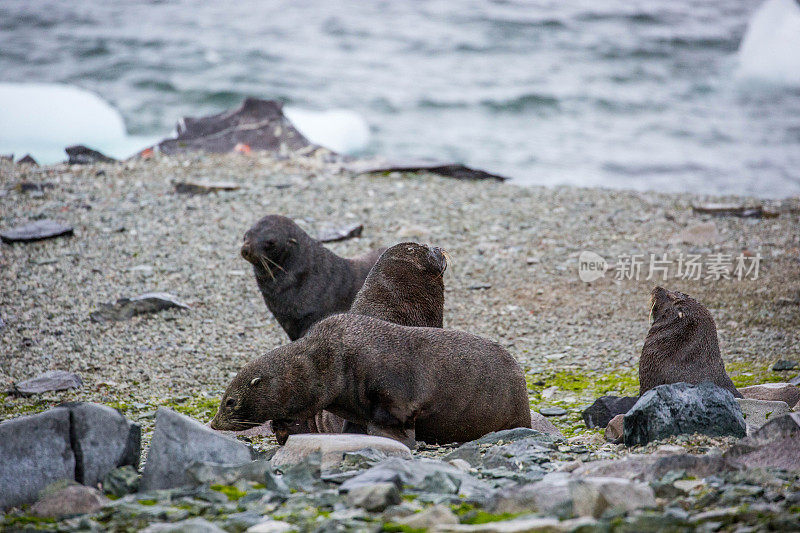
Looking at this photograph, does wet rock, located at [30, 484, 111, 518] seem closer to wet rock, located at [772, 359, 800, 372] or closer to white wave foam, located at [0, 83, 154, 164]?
wet rock, located at [772, 359, 800, 372]

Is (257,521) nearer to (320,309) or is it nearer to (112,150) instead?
(320,309)

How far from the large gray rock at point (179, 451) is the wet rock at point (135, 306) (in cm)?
405

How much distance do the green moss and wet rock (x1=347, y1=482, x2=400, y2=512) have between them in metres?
0.55

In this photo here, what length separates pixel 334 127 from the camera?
23.7 metres

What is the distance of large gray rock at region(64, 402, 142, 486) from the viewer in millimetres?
4211

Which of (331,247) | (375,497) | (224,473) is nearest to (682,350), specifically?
(375,497)

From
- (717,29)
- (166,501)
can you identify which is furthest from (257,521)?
(717,29)

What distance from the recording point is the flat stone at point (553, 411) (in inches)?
241

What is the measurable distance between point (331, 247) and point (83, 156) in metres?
5.25

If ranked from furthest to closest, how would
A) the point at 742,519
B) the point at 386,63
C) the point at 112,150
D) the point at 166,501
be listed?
the point at 386,63 < the point at 112,150 < the point at 166,501 < the point at 742,519

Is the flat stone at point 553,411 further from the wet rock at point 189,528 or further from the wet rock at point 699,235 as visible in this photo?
the wet rock at point 699,235

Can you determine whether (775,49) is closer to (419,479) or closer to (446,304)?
(446,304)

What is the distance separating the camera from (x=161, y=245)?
9.85 m

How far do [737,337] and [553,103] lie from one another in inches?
749
